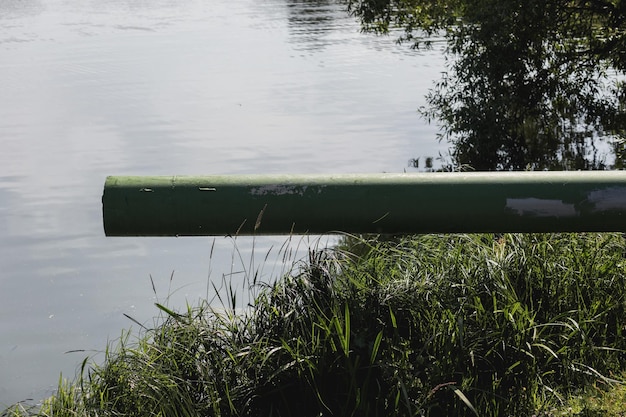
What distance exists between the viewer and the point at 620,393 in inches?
153

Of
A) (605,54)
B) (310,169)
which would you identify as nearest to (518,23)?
(605,54)

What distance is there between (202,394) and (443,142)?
14852 mm

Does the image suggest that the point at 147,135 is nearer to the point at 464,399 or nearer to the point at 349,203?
the point at 349,203

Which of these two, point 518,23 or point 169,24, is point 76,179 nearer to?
Result: point 518,23

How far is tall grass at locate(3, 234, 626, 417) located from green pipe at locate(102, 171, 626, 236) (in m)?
0.40

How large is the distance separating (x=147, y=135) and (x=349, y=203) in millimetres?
15292

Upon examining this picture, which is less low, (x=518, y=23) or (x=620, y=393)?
(x=518, y=23)

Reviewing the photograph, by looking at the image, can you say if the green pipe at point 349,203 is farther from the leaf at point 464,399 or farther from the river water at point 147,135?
the leaf at point 464,399

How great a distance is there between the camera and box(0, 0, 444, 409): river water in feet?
31.5

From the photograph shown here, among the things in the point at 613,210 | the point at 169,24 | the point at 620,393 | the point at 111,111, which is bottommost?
the point at 620,393

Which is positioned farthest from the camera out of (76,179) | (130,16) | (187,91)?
(130,16)

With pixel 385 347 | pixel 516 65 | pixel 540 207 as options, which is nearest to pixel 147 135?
pixel 516 65

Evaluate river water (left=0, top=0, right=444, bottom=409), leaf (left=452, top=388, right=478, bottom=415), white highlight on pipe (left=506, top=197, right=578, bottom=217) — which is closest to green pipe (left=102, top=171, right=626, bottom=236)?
white highlight on pipe (left=506, top=197, right=578, bottom=217)

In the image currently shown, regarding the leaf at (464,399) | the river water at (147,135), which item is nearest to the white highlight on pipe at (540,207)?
the leaf at (464,399)
